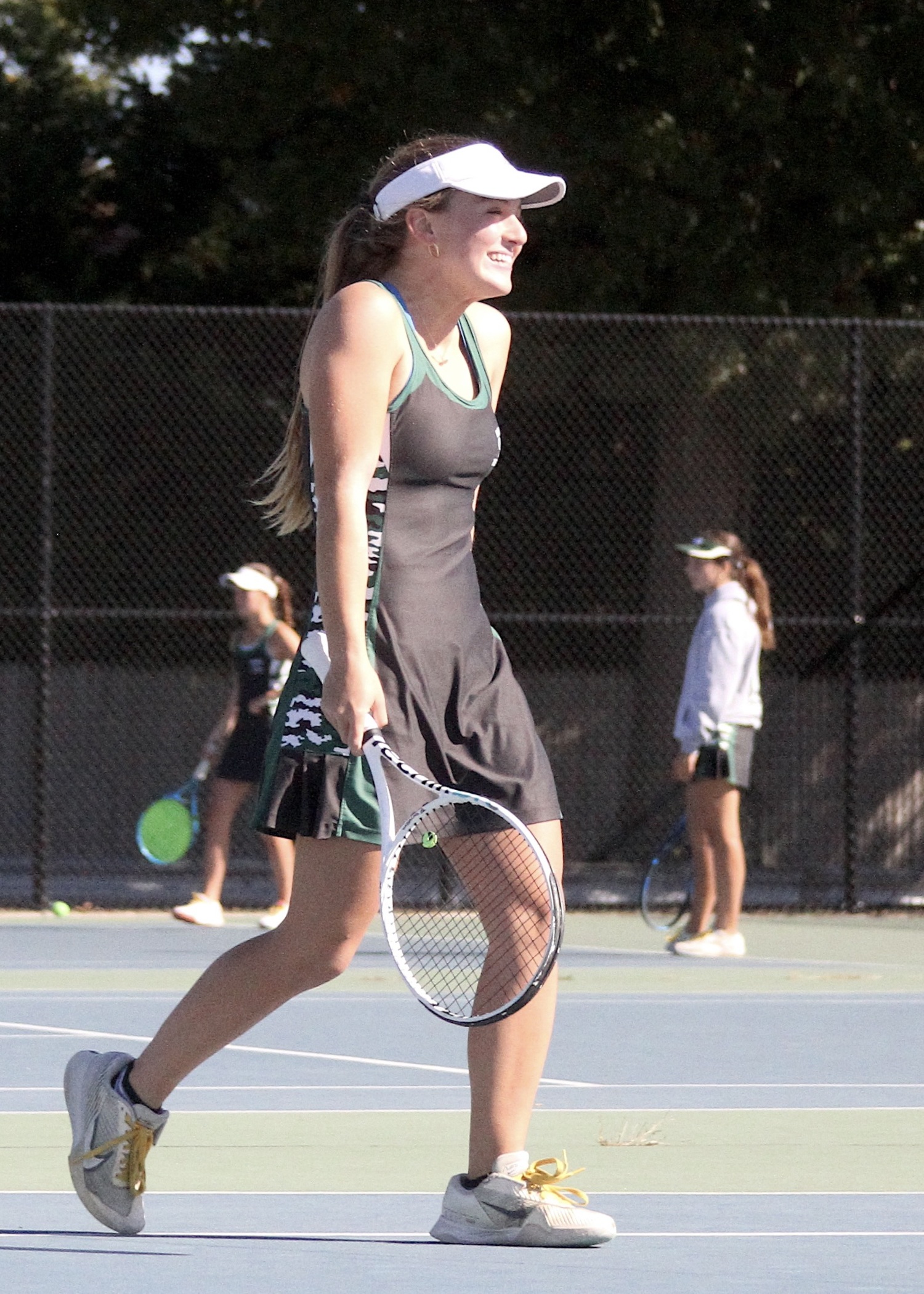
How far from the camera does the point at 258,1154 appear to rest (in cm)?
554

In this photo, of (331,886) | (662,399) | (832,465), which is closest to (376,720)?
(331,886)

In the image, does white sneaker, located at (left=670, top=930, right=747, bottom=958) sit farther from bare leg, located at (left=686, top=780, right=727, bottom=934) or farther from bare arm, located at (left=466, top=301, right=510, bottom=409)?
bare arm, located at (left=466, top=301, right=510, bottom=409)

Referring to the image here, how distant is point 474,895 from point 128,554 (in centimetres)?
1533

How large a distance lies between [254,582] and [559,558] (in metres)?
7.18

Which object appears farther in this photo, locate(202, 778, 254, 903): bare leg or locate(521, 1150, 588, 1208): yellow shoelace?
locate(202, 778, 254, 903): bare leg

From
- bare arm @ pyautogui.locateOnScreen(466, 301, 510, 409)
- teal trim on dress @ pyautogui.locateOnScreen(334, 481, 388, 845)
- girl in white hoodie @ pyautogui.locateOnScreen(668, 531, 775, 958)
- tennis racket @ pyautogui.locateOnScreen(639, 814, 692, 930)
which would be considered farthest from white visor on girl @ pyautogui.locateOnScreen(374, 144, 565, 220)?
tennis racket @ pyautogui.locateOnScreen(639, 814, 692, 930)

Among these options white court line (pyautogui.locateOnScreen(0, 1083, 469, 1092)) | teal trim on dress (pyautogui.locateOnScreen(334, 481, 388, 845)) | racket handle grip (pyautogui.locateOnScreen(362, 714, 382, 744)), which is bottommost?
white court line (pyautogui.locateOnScreen(0, 1083, 469, 1092))

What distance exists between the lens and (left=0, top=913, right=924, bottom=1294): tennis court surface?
419 centimetres

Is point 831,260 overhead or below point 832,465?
overhead

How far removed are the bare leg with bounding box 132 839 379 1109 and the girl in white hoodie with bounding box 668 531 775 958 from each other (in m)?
6.82

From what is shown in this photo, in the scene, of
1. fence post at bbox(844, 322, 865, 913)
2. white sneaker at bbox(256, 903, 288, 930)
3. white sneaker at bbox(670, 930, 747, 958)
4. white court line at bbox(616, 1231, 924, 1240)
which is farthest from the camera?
fence post at bbox(844, 322, 865, 913)

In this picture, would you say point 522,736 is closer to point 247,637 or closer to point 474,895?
point 474,895

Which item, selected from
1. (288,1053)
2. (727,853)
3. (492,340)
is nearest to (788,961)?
(727,853)

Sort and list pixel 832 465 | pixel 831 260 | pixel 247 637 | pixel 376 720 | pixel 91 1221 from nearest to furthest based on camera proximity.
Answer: pixel 376 720, pixel 91 1221, pixel 247 637, pixel 831 260, pixel 832 465
